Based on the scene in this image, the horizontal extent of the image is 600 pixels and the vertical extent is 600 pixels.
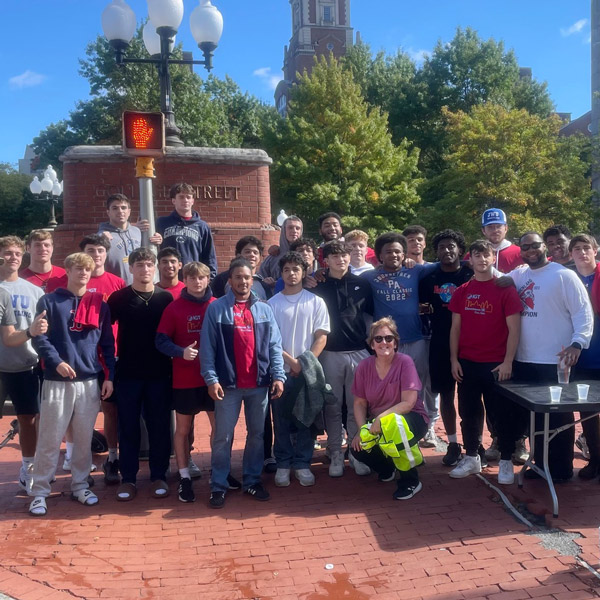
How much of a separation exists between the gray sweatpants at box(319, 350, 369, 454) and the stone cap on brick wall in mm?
4976

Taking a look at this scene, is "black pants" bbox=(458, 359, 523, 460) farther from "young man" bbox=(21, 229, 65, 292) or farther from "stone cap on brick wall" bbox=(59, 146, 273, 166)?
"stone cap on brick wall" bbox=(59, 146, 273, 166)

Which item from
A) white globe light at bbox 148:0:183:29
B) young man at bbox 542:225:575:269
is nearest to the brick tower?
white globe light at bbox 148:0:183:29

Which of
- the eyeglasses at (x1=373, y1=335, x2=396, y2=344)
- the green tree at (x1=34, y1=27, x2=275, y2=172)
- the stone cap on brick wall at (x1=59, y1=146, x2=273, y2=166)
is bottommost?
the eyeglasses at (x1=373, y1=335, x2=396, y2=344)

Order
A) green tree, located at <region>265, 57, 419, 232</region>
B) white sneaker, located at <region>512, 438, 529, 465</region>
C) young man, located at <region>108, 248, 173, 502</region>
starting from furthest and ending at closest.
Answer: green tree, located at <region>265, 57, 419, 232</region>
white sneaker, located at <region>512, 438, 529, 465</region>
young man, located at <region>108, 248, 173, 502</region>

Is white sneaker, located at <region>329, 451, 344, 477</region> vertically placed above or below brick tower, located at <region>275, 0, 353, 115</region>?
below

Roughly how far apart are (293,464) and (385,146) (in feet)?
69.4

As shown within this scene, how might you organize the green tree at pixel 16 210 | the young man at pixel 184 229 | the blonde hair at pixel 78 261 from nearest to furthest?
the blonde hair at pixel 78 261 → the young man at pixel 184 229 → the green tree at pixel 16 210

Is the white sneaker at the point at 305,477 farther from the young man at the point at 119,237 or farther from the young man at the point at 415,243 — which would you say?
the young man at the point at 119,237

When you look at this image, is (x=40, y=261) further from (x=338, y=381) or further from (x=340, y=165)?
(x=340, y=165)

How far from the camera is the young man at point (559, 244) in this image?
18.6ft

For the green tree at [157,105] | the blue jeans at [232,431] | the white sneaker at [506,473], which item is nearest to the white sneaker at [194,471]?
the blue jeans at [232,431]

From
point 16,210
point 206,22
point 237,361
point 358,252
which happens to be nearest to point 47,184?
point 206,22

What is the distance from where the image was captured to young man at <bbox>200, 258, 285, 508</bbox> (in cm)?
459

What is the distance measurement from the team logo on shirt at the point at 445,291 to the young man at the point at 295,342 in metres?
1.11
